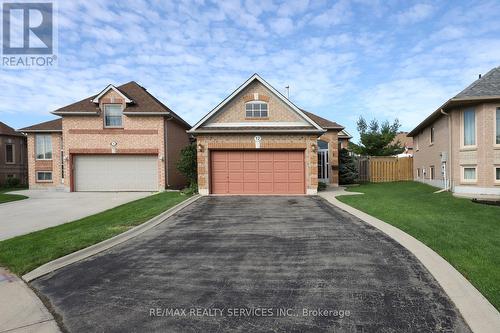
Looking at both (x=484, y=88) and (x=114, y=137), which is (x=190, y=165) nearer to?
(x=114, y=137)

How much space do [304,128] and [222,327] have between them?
14.0 m

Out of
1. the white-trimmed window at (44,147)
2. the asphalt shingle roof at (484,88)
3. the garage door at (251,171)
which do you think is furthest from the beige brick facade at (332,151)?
the white-trimmed window at (44,147)

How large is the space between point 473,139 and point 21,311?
17325mm

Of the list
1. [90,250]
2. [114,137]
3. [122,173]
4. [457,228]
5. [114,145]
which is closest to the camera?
[90,250]

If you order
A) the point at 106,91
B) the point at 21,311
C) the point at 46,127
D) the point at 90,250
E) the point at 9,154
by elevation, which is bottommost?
the point at 21,311

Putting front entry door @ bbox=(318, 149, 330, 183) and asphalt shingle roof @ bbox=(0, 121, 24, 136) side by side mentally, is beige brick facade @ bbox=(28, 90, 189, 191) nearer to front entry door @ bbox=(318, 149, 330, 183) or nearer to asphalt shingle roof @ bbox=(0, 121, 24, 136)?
front entry door @ bbox=(318, 149, 330, 183)

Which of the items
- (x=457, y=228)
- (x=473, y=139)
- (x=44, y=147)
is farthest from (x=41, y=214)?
(x=473, y=139)

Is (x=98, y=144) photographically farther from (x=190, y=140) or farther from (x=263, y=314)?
(x=263, y=314)

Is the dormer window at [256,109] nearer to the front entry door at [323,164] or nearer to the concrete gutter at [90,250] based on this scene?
the front entry door at [323,164]

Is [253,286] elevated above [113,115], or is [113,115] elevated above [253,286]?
[113,115]

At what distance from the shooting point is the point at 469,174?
14.6 meters

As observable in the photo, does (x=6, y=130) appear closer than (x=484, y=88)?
No

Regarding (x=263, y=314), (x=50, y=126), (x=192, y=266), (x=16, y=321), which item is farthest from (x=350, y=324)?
(x=50, y=126)

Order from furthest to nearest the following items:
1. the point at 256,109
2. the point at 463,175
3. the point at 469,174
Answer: the point at 256,109 < the point at 463,175 < the point at 469,174
